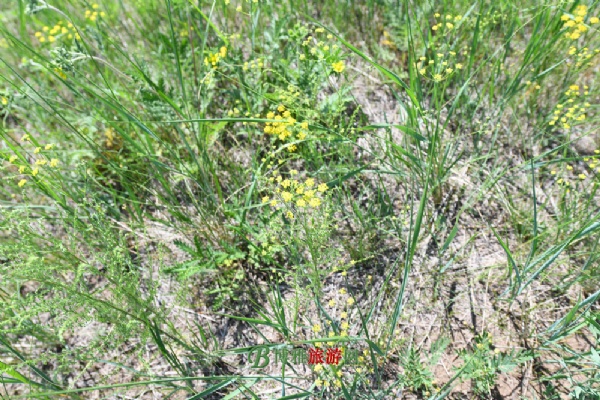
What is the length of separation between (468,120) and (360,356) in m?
1.31

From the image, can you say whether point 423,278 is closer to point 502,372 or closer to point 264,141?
point 502,372

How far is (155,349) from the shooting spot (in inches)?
79.4

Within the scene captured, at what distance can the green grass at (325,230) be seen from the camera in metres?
1.67

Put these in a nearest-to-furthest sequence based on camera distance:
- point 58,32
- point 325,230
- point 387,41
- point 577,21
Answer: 1. point 325,230
2. point 577,21
3. point 387,41
4. point 58,32

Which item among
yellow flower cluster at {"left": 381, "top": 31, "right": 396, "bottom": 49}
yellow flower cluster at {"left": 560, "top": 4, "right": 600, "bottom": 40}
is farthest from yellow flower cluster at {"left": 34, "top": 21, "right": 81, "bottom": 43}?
yellow flower cluster at {"left": 560, "top": 4, "right": 600, "bottom": 40}

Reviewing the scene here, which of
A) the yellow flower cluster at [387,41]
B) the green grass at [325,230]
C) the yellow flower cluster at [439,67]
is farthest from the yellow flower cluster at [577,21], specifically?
the yellow flower cluster at [387,41]

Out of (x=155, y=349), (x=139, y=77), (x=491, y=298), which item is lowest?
(x=155, y=349)

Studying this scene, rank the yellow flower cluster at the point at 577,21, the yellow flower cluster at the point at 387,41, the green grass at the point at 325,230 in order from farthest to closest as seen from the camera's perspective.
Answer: the yellow flower cluster at the point at 387,41 < the yellow flower cluster at the point at 577,21 < the green grass at the point at 325,230

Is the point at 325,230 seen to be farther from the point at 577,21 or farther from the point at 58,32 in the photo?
the point at 58,32

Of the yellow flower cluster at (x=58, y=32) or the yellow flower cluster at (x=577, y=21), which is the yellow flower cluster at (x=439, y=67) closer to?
the yellow flower cluster at (x=577, y=21)

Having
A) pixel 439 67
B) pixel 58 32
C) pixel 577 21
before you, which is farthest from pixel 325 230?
pixel 58 32

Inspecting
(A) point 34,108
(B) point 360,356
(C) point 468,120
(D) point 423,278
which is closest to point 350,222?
(D) point 423,278

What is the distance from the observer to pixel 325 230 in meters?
1.65

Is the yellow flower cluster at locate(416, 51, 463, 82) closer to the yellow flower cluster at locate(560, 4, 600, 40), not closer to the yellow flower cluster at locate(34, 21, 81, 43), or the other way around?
the yellow flower cluster at locate(560, 4, 600, 40)
